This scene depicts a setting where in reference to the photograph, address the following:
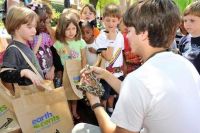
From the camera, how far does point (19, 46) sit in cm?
244

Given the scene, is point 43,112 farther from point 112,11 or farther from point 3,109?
point 112,11

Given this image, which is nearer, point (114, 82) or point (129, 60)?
point (114, 82)

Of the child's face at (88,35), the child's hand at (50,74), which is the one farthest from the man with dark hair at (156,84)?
the child's face at (88,35)

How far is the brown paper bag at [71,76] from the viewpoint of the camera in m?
2.96

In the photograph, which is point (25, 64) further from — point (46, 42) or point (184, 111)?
point (184, 111)

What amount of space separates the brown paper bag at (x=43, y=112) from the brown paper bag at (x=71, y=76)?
2.16 ft

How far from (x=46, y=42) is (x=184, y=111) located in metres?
2.17

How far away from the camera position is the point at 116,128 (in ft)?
4.43

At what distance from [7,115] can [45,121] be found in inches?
11.2

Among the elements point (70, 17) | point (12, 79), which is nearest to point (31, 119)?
point (12, 79)

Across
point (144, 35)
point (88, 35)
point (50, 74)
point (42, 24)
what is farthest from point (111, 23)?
point (144, 35)

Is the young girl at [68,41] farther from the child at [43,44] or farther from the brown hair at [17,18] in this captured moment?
the brown hair at [17,18]

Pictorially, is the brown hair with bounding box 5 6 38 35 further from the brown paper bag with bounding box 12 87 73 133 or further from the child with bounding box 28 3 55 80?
the brown paper bag with bounding box 12 87 73 133

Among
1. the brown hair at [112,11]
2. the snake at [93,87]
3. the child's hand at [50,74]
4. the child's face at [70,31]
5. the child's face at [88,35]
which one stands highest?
the brown hair at [112,11]
